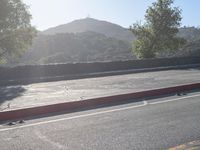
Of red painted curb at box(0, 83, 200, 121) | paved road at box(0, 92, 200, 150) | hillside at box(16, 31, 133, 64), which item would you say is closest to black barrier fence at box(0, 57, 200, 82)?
red painted curb at box(0, 83, 200, 121)

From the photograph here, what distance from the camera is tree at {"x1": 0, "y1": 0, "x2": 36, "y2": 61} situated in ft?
162

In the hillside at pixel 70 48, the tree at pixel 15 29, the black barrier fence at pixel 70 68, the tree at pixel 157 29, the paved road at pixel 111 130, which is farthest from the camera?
the hillside at pixel 70 48

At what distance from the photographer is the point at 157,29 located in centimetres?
6162

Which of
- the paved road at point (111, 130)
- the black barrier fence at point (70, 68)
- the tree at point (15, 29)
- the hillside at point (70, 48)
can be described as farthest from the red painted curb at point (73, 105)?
the hillside at point (70, 48)

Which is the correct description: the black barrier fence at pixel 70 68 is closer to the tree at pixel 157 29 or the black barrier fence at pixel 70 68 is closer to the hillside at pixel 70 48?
the tree at pixel 157 29

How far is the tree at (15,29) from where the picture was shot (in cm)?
4947

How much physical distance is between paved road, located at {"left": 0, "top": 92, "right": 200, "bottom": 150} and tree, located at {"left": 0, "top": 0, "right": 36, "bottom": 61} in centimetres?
3951

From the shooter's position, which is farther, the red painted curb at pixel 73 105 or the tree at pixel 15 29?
the tree at pixel 15 29

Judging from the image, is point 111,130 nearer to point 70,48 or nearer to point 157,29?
point 157,29

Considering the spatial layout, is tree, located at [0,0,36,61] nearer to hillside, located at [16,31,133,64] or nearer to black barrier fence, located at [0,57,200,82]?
black barrier fence, located at [0,57,200,82]

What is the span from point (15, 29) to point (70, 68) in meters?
23.4

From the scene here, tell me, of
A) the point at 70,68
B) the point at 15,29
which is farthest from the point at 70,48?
the point at 70,68

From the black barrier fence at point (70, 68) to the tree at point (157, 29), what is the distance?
26073 millimetres

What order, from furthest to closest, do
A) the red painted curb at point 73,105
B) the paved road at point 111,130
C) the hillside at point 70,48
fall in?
1. the hillside at point 70,48
2. the red painted curb at point 73,105
3. the paved road at point 111,130
